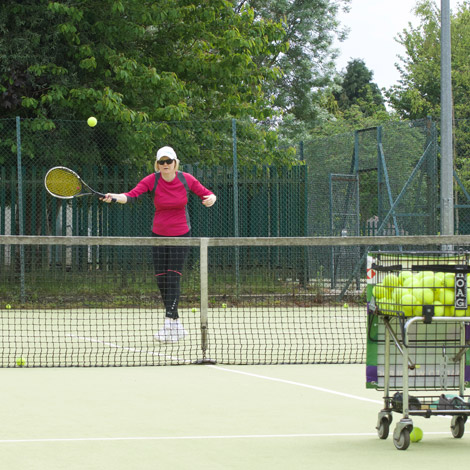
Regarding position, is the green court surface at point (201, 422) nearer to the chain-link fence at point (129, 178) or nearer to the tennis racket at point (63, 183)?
the tennis racket at point (63, 183)

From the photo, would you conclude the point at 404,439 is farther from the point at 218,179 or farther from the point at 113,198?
the point at 218,179

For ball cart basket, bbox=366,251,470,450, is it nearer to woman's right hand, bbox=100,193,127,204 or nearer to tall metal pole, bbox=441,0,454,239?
woman's right hand, bbox=100,193,127,204

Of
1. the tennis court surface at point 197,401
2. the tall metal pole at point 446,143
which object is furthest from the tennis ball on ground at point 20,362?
the tall metal pole at point 446,143

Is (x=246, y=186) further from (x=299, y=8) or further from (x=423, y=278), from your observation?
(x=299, y=8)

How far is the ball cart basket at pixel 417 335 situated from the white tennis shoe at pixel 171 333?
414 centimetres

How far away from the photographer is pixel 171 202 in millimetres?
→ 9594

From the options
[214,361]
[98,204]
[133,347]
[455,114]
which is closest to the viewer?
[214,361]

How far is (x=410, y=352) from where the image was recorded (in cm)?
513

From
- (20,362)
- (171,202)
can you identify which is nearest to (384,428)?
(20,362)

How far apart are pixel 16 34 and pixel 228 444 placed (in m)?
11.9

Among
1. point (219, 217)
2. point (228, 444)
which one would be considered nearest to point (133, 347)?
point (228, 444)

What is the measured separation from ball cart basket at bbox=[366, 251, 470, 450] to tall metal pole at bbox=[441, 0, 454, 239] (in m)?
7.94

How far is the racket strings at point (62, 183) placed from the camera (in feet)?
31.5

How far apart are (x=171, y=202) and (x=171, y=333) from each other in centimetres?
132
